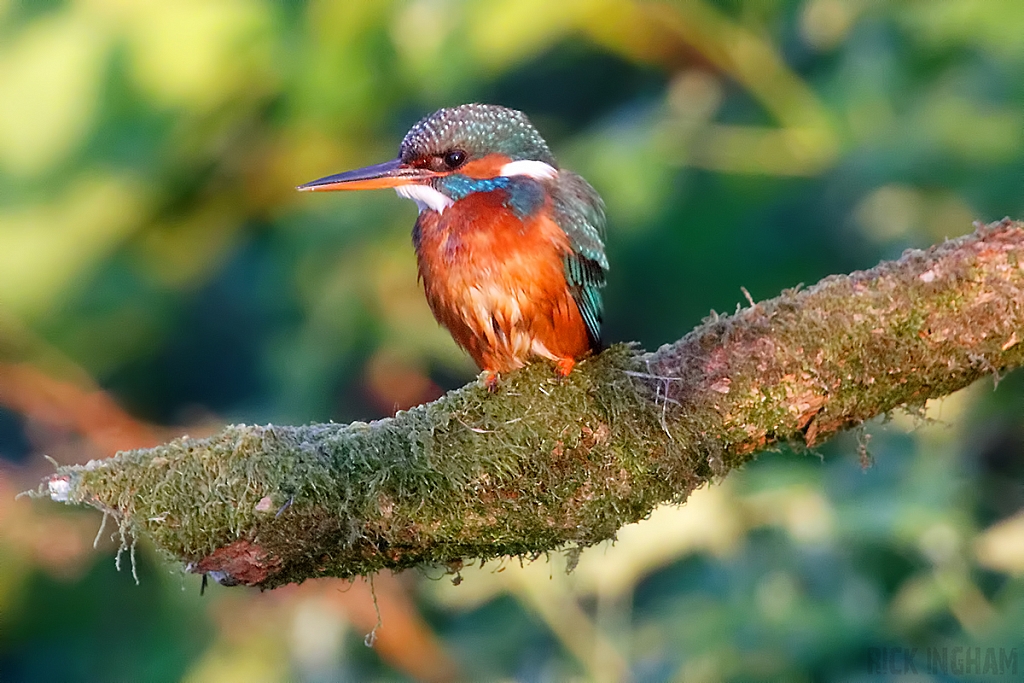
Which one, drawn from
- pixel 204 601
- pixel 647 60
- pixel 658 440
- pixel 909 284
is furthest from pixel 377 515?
pixel 647 60

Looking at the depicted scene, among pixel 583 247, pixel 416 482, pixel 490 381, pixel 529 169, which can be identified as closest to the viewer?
pixel 416 482

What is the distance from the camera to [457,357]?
12.5 ft

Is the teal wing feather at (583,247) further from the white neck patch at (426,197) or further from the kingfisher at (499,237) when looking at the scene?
the white neck patch at (426,197)

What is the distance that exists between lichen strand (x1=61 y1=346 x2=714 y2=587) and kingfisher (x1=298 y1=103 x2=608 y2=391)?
0.50 feet

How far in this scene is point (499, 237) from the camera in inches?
87.8

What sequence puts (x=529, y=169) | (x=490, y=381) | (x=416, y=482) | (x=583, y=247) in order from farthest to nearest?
(x=529, y=169) < (x=583, y=247) < (x=490, y=381) < (x=416, y=482)

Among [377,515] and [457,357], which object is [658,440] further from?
[457,357]

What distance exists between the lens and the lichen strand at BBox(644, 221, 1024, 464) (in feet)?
6.71

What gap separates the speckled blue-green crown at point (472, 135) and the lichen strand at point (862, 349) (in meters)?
0.69

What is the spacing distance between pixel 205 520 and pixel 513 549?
0.61 meters

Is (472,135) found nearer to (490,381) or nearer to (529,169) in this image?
(529,169)

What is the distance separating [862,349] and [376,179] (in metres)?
1.16

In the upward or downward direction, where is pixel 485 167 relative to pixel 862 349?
upward

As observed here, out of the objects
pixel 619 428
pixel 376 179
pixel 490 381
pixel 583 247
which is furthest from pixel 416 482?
pixel 376 179
